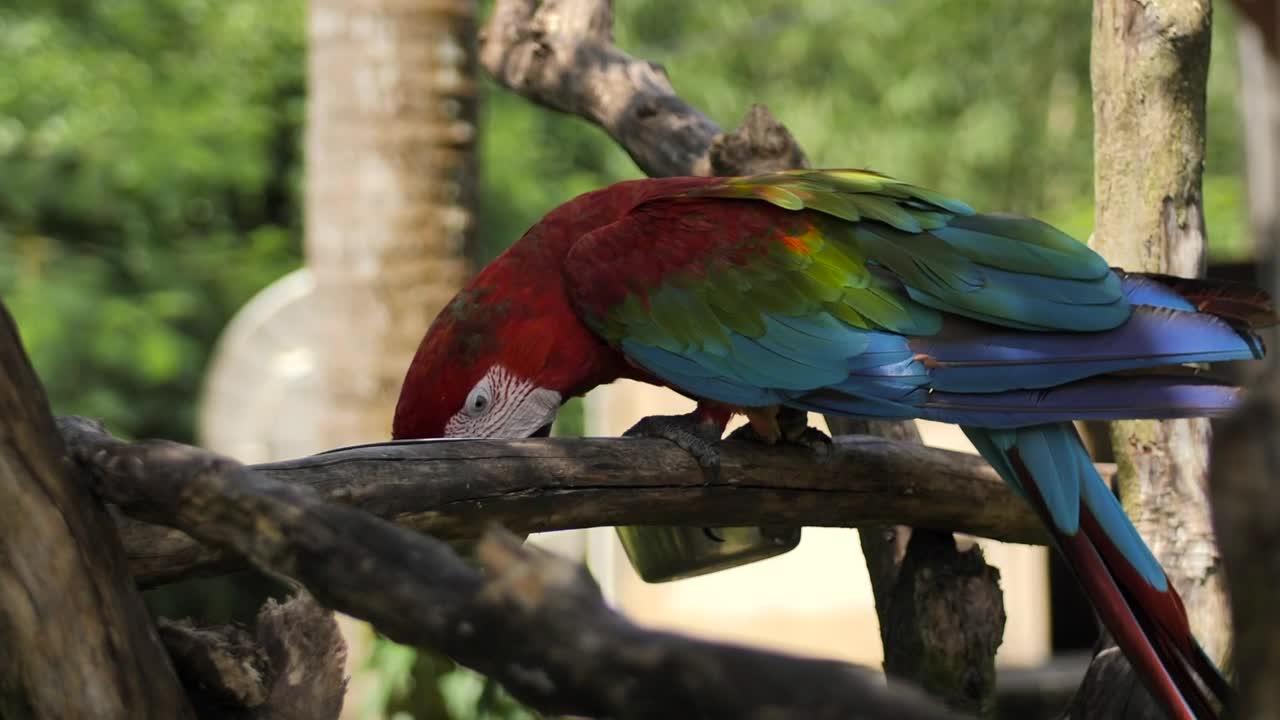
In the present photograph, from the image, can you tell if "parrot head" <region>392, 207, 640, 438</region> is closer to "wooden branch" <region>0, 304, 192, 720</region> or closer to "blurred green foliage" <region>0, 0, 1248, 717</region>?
"wooden branch" <region>0, 304, 192, 720</region>

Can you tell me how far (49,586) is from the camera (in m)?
1.18

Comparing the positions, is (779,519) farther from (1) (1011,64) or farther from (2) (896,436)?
(1) (1011,64)

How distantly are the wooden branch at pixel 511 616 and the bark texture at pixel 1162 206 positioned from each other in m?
1.45

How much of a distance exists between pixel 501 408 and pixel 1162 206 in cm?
108

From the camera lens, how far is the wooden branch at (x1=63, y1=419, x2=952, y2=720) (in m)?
0.81

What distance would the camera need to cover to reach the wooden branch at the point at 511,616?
2.65 ft

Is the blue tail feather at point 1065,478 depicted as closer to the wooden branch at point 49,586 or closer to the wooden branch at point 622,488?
the wooden branch at point 622,488

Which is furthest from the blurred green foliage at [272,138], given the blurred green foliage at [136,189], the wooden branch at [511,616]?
the wooden branch at [511,616]

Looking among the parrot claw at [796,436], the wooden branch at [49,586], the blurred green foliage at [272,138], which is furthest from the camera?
the blurred green foliage at [272,138]

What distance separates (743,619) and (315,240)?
65.7 inches

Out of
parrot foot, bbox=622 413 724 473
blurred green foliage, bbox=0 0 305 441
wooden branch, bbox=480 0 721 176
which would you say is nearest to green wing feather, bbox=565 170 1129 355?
parrot foot, bbox=622 413 724 473

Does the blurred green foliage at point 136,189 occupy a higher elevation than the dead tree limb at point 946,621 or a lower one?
higher

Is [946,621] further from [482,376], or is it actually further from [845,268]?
[482,376]

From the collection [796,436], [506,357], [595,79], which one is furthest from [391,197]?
[796,436]
